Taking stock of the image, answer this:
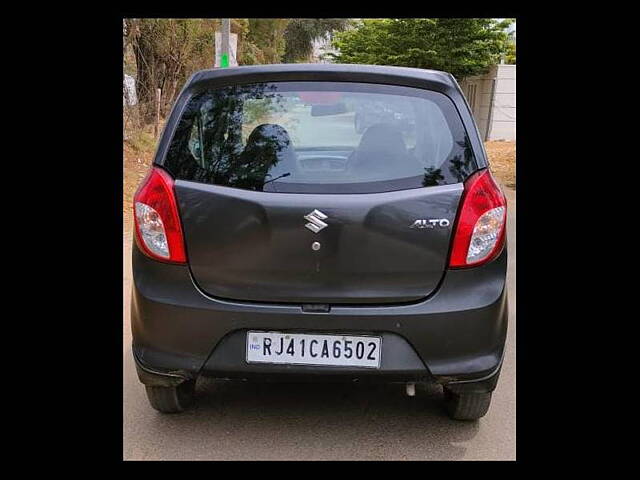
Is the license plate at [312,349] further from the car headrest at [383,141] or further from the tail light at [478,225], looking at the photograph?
the car headrest at [383,141]

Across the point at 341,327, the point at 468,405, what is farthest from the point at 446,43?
the point at 341,327

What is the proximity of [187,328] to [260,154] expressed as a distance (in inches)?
30.5

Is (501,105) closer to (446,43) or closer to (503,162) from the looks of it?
(446,43)

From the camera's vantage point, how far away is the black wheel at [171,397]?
300 cm

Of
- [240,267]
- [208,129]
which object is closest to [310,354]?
[240,267]

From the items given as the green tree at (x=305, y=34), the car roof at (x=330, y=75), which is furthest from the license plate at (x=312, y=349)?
the green tree at (x=305, y=34)

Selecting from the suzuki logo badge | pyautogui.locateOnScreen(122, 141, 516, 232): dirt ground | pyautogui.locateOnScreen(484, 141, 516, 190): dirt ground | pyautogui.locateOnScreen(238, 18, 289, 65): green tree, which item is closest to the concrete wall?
pyautogui.locateOnScreen(484, 141, 516, 190): dirt ground

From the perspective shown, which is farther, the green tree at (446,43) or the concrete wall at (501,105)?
the green tree at (446,43)

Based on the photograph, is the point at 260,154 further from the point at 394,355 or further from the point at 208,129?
the point at 394,355

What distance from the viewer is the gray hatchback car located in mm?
2551

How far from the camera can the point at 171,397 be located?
303 cm

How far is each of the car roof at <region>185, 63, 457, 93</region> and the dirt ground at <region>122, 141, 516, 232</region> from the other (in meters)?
4.81

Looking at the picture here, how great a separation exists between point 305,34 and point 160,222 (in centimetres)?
4384

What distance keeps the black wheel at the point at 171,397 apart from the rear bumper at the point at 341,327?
0.39 metres
